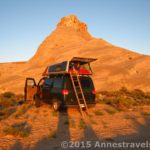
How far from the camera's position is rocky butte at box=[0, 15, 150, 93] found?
127ft

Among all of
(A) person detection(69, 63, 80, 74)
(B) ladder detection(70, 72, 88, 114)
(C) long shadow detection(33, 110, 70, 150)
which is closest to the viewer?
(C) long shadow detection(33, 110, 70, 150)

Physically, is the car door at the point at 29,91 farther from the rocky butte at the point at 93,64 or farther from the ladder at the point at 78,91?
the rocky butte at the point at 93,64

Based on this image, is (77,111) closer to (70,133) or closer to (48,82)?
(48,82)

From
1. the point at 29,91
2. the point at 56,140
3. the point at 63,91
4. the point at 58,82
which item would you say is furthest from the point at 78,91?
the point at 56,140

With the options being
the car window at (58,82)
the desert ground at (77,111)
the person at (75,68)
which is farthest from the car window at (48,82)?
the person at (75,68)

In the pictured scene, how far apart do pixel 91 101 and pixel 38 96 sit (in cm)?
459

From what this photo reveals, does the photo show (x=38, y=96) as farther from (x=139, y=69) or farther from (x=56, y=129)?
(x=139, y=69)

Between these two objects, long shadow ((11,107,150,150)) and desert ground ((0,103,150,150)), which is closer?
long shadow ((11,107,150,150))

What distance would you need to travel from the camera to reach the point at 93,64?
49.4 meters

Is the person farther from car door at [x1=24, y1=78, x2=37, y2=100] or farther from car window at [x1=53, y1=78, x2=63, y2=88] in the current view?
car door at [x1=24, y1=78, x2=37, y2=100]

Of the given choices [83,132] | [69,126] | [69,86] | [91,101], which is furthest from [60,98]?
[83,132]

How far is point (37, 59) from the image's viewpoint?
66.2m

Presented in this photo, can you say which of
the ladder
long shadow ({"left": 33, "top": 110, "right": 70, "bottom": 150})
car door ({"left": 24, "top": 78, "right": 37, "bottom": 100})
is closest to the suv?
the ladder

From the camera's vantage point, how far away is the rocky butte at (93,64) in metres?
38.7
